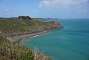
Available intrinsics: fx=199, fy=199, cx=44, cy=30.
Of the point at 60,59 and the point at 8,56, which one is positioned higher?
the point at 8,56

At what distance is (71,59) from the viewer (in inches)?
1479

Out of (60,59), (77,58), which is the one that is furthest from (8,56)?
(77,58)

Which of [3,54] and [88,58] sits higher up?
[3,54]

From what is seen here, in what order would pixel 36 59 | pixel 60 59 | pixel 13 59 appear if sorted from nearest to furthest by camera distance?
pixel 13 59
pixel 36 59
pixel 60 59

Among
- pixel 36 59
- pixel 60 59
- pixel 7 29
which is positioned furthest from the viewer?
pixel 7 29

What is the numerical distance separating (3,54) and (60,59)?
Result: 13544 mm

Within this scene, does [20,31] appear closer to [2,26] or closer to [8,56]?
[2,26]

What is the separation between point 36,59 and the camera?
28.1 metres

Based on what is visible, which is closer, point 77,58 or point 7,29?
point 77,58

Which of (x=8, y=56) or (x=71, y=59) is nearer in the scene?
(x=8, y=56)

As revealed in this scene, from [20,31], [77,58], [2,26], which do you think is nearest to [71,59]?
[77,58]

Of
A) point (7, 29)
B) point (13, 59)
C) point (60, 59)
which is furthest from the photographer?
point (7, 29)

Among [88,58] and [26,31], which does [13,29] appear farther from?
[88,58]

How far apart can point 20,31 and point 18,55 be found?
57.4m
